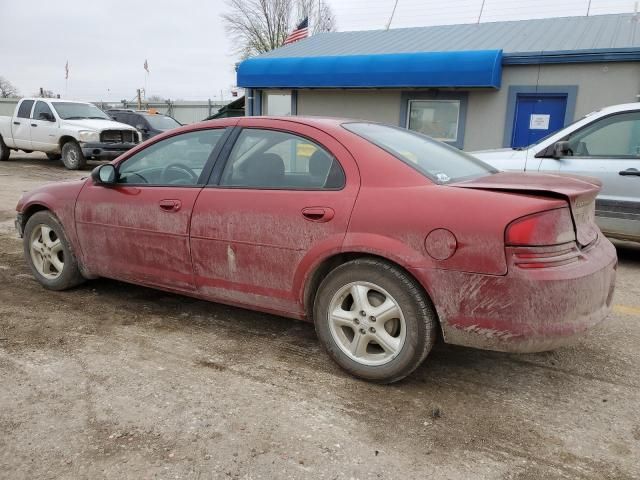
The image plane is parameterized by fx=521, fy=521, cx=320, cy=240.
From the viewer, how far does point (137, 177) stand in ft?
12.6

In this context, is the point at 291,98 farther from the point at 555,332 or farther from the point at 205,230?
the point at 555,332

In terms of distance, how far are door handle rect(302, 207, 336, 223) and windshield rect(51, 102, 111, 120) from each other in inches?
525

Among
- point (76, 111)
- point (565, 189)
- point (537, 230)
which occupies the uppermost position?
point (76, 111)

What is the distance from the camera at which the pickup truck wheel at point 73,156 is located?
1378 centimetres

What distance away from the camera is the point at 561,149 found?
5.76 meters

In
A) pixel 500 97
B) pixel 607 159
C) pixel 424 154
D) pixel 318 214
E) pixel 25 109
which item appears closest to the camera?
pixel 318 214

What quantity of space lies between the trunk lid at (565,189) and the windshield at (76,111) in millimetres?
13942

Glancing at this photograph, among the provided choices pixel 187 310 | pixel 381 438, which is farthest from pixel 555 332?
pixel 187 310

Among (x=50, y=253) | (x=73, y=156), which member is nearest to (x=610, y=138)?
(x=50, y=253)

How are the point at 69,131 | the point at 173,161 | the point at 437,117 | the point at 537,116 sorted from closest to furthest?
the point at 173,161
the point at 537,116
the point at 437,117
the point at 69,131

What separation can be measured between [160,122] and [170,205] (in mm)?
14470

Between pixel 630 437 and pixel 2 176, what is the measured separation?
45.1 ft

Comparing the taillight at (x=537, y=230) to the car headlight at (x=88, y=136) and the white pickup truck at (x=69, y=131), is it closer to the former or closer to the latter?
the white pickup truck at (x=69, y=131)

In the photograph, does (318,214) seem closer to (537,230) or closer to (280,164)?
(280,164)
